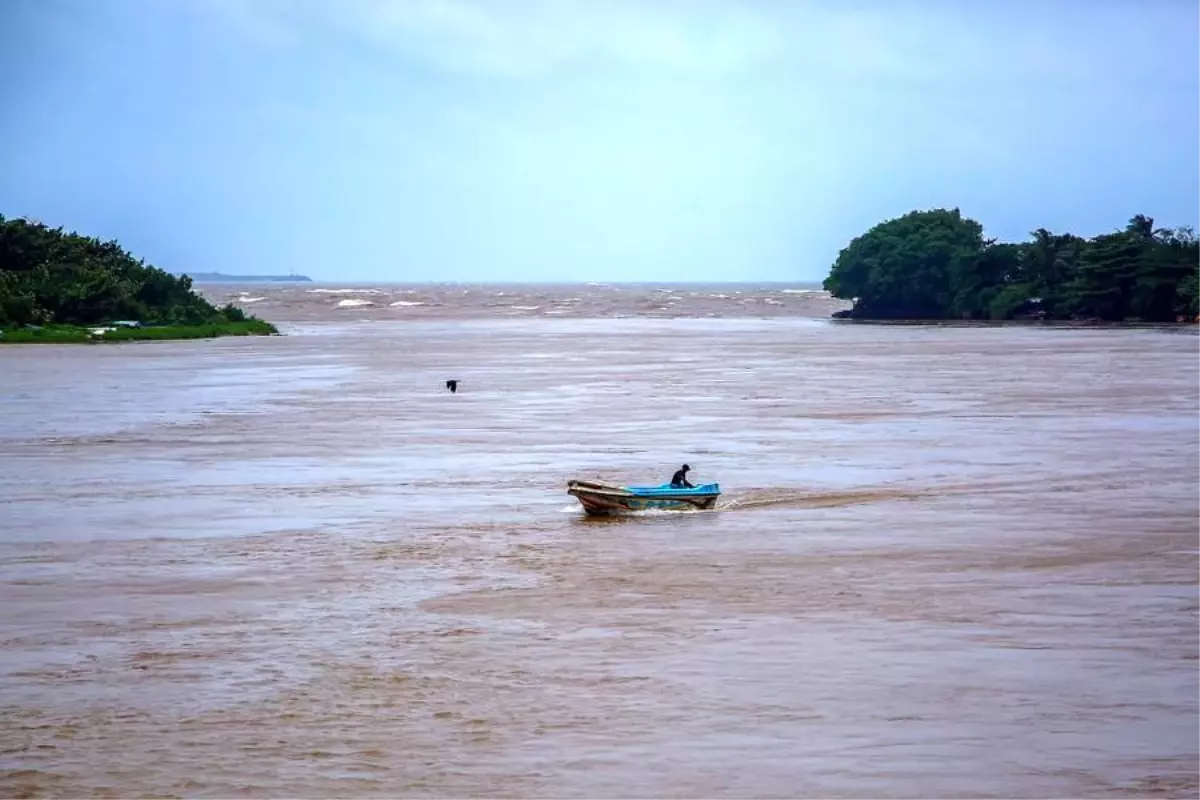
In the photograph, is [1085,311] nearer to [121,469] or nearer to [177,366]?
[177,366]

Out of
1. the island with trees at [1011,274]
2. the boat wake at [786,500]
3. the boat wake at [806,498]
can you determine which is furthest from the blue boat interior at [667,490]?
the island with trees at [1011,274]

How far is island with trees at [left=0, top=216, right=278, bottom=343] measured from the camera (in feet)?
287

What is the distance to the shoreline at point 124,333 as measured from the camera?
8419cm

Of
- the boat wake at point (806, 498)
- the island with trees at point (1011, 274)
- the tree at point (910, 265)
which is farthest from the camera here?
the tree at point (910, 265)

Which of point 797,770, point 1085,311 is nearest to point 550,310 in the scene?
point 1085,311

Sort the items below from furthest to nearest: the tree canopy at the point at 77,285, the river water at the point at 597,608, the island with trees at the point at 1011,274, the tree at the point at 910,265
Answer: the tree at the point at 910,265
the island with trees at the point at 1011,274
the tree canopy at the point at 77,285
the river water at the point at 597,608

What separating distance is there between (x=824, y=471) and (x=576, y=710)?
17095 mm

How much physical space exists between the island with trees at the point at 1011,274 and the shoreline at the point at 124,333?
49.3 m

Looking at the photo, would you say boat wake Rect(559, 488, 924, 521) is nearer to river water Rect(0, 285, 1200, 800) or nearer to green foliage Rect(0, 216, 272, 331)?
river water Rect(0, 285, 1200, 800)

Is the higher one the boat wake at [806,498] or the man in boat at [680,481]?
the man in boat at [680,481]

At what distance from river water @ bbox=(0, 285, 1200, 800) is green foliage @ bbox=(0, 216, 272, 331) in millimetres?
48547

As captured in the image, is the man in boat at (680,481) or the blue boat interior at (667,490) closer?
the blue boat interior at (667,490)

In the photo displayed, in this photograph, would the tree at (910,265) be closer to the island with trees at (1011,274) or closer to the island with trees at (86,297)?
the island with trees at (1011,274)

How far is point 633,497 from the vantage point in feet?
83.3
